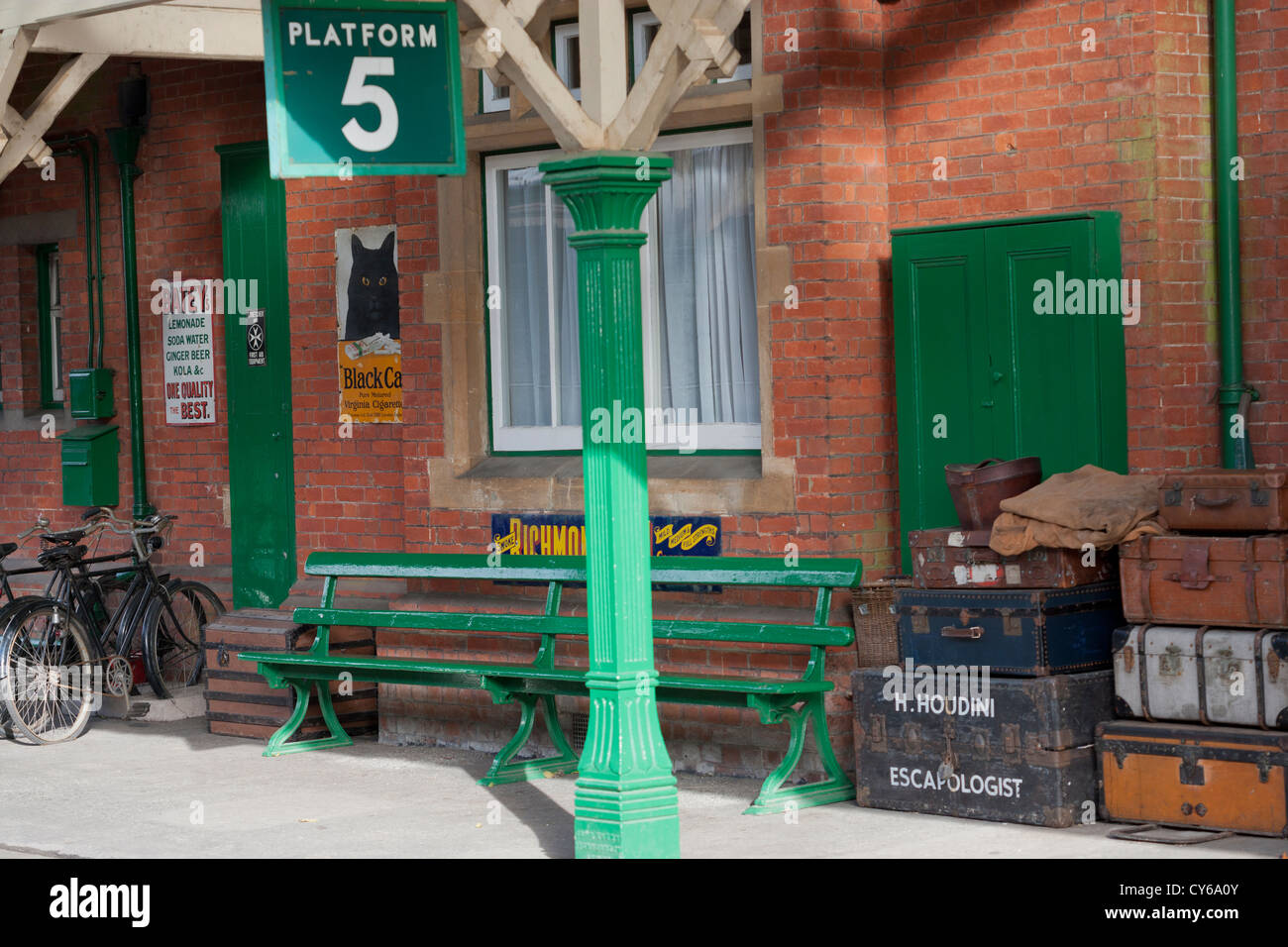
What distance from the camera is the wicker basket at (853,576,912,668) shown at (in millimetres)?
8305

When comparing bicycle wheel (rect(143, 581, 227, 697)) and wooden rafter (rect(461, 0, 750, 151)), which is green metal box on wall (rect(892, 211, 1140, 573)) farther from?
bicycle wheel (rect(143, 581, 227, 697))

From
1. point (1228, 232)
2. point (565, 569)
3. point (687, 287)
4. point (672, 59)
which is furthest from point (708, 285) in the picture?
point (1228, 232)

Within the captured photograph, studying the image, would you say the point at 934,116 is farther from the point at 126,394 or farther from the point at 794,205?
the point at 126,394

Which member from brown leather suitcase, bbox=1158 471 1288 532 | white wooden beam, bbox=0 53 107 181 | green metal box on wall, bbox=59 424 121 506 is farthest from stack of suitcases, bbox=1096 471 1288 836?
green metal box on wall, bbox=59 424 121 506

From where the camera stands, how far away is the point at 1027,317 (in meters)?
8.27

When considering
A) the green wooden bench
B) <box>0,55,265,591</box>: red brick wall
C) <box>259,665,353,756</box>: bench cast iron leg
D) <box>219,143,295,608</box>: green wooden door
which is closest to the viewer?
the green wooden bench

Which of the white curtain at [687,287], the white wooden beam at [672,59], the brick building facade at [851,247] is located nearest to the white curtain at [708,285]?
the white curtain at [687,287]

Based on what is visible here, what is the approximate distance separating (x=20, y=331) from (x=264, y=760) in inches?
213

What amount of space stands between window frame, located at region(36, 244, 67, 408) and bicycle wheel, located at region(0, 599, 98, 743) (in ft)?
10.7

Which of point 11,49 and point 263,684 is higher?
point 11,49

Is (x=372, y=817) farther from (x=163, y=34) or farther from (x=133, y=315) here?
(x=133, y=315)

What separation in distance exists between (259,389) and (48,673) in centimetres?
231

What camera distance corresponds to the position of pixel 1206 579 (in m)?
7.21

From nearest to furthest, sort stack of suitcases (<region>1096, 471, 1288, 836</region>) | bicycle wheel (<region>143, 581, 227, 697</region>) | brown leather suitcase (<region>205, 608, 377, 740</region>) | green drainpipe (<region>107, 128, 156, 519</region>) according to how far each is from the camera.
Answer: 1. stack of suitcases (<region>1096, 471, 1288, 836</region>)
2. brown leather suitcase (<region>205, 608, 377, 740</region>)
3. bicycle wheel (<region>143, 581, 227, 697</region>)
4. green drainpipe (<region>107, 128, 156, 519</region>)
